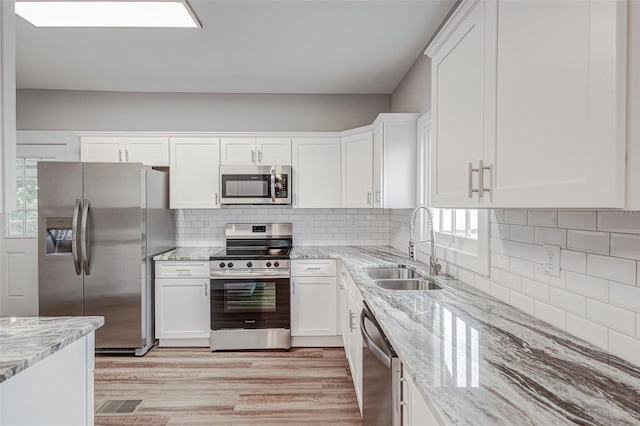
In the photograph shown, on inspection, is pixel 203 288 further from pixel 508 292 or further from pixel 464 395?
pixel 464 395

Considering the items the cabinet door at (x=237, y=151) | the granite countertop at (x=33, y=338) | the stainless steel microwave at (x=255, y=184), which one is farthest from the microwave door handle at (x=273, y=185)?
the granite countertop at (x=33, y=338)

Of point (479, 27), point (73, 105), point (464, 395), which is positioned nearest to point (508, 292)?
point (464, 395)

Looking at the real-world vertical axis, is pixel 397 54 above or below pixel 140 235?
above

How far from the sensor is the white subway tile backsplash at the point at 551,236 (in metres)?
1.35

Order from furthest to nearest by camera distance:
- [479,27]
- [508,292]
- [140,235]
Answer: [140,235] < [508,292] < [479,27]

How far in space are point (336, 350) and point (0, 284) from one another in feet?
12.3

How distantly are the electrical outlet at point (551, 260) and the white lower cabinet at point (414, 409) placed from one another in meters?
0.73

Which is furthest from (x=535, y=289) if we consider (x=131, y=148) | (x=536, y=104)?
(x=131, y=148)

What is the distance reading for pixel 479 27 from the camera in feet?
4.25

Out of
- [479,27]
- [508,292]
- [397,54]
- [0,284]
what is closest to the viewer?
[479,27]

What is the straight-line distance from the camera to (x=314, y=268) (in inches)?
138

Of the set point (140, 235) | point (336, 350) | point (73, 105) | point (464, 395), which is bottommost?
point (336, 350)

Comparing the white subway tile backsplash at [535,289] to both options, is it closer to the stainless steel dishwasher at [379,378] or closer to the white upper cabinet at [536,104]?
the white upper cabinet at [536,104]

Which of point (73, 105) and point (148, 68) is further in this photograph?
point (73, 105)
